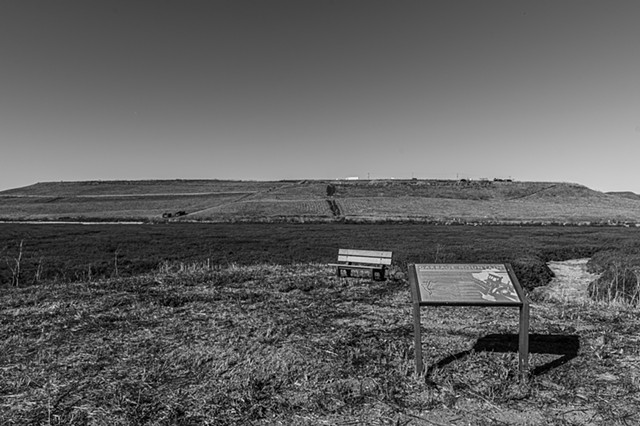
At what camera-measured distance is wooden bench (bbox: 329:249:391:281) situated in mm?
11555

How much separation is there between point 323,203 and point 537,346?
227 feet

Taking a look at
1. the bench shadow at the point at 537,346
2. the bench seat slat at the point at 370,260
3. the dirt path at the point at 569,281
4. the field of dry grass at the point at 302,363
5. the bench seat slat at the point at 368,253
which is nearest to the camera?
the field of dry grass at the point at 302,363

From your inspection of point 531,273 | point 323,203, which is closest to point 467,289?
point 531,273

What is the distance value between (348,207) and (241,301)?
2475 inches

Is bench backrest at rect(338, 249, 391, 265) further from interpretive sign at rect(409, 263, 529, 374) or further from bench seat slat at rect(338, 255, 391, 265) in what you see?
interpretive sign at rect(409, 263, 529, 374)

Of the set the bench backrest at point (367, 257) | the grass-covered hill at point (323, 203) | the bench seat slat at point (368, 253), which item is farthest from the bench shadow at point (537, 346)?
the grass-covered hill at point (323, 203)

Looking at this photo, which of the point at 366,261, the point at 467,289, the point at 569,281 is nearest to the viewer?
the point at 467,289

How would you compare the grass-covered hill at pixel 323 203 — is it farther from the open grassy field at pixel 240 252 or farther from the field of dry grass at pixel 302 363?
the field of dry grass at pixel 302 363

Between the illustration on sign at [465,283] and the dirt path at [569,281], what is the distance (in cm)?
786

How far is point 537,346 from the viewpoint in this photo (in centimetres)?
609

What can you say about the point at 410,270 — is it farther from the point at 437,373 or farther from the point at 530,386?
the point at 530,386

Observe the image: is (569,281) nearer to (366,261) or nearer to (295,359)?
(366,261)

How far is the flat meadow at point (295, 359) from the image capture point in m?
4.27

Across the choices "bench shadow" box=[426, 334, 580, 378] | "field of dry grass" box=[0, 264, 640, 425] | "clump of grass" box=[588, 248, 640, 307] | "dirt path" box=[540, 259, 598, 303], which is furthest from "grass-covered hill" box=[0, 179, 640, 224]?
"bench shadow" box=[426, 334, 580, 378]
